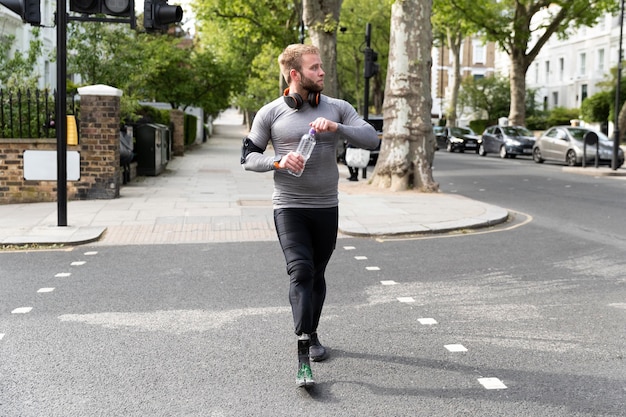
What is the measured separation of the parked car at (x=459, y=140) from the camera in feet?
140

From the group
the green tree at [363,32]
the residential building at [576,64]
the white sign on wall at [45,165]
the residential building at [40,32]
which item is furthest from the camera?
the residential building at [576,64]

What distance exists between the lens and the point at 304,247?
4.64 meters

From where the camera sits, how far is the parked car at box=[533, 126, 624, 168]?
89.7ft

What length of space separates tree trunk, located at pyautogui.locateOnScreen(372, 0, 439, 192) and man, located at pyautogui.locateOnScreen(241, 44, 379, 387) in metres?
11.8

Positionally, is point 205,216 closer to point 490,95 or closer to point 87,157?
point 87,157

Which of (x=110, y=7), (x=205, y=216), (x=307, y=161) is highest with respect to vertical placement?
(x=110, y=7)

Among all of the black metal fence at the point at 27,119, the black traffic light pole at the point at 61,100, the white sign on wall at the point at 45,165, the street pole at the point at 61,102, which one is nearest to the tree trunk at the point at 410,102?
the black metal fence at the point at 27,119

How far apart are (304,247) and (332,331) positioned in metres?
1.23

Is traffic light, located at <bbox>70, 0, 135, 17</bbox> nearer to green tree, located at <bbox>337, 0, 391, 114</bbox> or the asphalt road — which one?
the asphalt road

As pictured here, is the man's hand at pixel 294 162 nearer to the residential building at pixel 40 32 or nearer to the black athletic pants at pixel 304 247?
the black athletic pants at pixel 304 247

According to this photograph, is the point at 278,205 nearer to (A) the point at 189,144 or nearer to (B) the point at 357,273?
(B) the point at 357,273

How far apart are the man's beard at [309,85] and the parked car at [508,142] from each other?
31690 mm

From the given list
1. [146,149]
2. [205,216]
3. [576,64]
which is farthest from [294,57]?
[576,64]

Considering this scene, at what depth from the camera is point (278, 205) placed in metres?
4.69
